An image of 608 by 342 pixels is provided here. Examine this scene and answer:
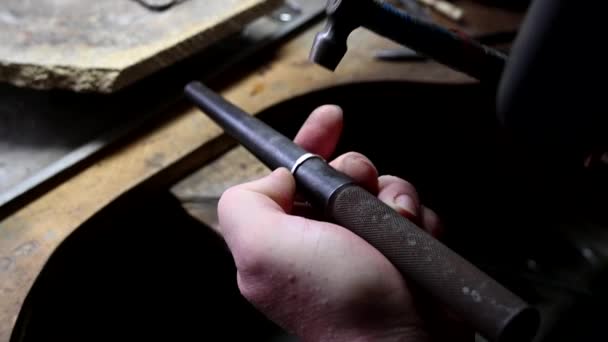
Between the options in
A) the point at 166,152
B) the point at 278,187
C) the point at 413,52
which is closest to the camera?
the point at 278,187

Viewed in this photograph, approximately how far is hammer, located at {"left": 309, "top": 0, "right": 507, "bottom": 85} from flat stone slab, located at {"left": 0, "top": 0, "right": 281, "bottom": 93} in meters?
0.43

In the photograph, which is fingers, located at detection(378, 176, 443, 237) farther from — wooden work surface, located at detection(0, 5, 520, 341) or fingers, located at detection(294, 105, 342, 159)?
wooden work surface, located at detection(0, 5, 520, 341)

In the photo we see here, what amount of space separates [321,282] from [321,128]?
292 millimetres

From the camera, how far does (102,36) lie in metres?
0.89

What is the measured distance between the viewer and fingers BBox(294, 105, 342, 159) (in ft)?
2.34

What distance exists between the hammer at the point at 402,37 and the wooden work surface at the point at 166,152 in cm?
38

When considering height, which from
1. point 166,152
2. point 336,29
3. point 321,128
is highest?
point 336,29

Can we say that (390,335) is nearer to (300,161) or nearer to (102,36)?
(300,161)

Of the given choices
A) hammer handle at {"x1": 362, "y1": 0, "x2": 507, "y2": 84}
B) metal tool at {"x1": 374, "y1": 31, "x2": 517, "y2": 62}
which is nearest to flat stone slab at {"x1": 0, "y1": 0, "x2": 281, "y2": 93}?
metal tool at {"x1": 374, "y1": 31, "x2": 517, "y2": 62}

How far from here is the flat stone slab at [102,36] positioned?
81 cm

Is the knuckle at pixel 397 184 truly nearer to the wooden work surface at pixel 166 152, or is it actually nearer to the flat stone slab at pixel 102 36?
the wooden work surface at pixel 166 152

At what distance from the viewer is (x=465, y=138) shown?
3.78 feet

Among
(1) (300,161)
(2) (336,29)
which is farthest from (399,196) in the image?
(2) (336,29)

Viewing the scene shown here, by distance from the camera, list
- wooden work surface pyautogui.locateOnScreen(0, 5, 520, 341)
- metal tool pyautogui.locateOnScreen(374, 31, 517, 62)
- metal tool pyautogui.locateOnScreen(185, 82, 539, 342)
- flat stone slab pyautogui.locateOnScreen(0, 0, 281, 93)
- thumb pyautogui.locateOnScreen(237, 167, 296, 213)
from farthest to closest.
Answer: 1. metal tool pyautogui.locateOnScreen(374, 31, 517, 62)
2. flat stone slab pyautogui.locateOnScreen(0, 0, 281, 93)
3. wooden work surface pyautogui.locateOnScreen(0, 5, 520, 341)
4. thumb pyautogui.locateOnScreen(237, 167, 296, 213)
5. metal tool pyautogui.locateOnScreen(185, 82, 539, 342)
